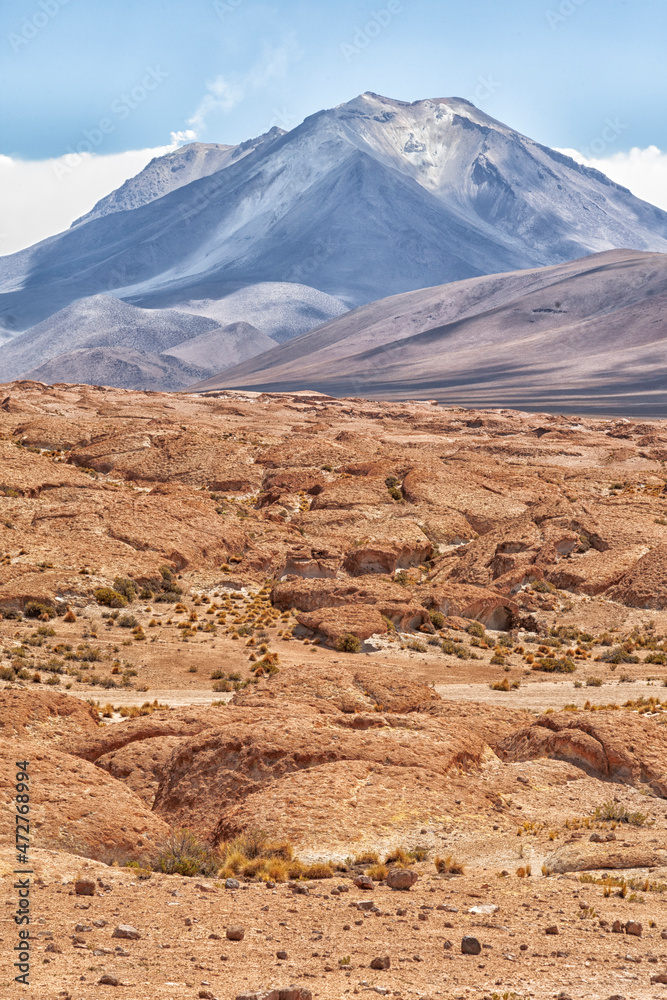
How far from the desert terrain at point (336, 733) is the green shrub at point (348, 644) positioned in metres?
0.04

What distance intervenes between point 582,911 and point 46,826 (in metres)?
5.03

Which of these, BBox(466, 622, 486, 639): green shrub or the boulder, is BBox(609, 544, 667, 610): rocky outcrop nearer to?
BBox(466, 622, 486, 639): green shrub

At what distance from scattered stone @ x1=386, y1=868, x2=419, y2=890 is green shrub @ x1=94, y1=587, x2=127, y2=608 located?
15914 mm

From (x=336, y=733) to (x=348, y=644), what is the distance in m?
10.3

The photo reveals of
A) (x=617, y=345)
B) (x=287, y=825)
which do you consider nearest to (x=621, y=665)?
(x=287, y=825)

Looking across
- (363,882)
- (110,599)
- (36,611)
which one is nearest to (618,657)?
(110,599)

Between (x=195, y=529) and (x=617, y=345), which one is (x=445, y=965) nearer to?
(x=195, y=529)

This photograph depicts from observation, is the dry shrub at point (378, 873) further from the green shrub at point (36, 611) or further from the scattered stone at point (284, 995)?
the green shrub at point (36, 611)

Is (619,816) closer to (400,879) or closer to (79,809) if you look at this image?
(400,879)

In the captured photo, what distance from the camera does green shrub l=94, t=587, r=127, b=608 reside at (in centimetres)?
2370

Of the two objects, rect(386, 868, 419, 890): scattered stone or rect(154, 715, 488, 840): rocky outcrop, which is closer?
rect(386, 868, 419, 890): scattered stone

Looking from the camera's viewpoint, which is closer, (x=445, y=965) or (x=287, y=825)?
(x=445, y=965)

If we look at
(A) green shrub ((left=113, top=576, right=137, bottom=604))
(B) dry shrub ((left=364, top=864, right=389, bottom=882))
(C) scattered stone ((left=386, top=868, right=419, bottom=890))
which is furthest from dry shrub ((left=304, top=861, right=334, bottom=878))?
(A) green shrub ((left=113, top=576, right=137, bottom=604))

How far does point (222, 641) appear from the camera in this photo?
22.5 m
